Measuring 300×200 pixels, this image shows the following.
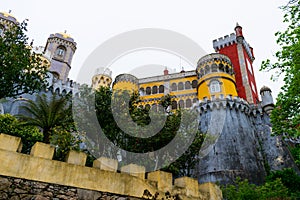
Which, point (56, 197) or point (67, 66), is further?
point (67, 66)

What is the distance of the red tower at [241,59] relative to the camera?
38.2 metres

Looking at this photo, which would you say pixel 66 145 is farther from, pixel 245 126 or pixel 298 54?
pixel 245 126

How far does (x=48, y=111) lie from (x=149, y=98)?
27919 mm

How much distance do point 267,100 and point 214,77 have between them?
7.62m

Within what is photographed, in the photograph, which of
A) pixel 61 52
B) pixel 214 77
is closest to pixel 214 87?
pixel 214 77

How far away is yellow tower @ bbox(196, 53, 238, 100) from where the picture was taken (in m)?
33.8

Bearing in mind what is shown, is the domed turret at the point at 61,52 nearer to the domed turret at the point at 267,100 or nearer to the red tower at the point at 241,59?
the red tower at the point at 241,59

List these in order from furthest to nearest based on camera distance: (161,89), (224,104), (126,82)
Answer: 1. (161,89)
2. (126,82)
3. (224,104)

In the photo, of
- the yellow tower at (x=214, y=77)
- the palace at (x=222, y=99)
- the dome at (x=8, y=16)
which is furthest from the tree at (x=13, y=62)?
the dome at (x=8, y=16)

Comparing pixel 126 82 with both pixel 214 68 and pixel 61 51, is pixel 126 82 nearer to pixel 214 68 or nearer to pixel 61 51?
pixel 214 68

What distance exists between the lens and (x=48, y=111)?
13.5 meters

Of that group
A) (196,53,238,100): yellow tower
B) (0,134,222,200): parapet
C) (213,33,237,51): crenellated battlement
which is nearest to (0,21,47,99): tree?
(0,134,222,200): parapet

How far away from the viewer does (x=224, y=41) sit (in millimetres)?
43750

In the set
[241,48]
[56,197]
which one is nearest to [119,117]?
[56,197]
